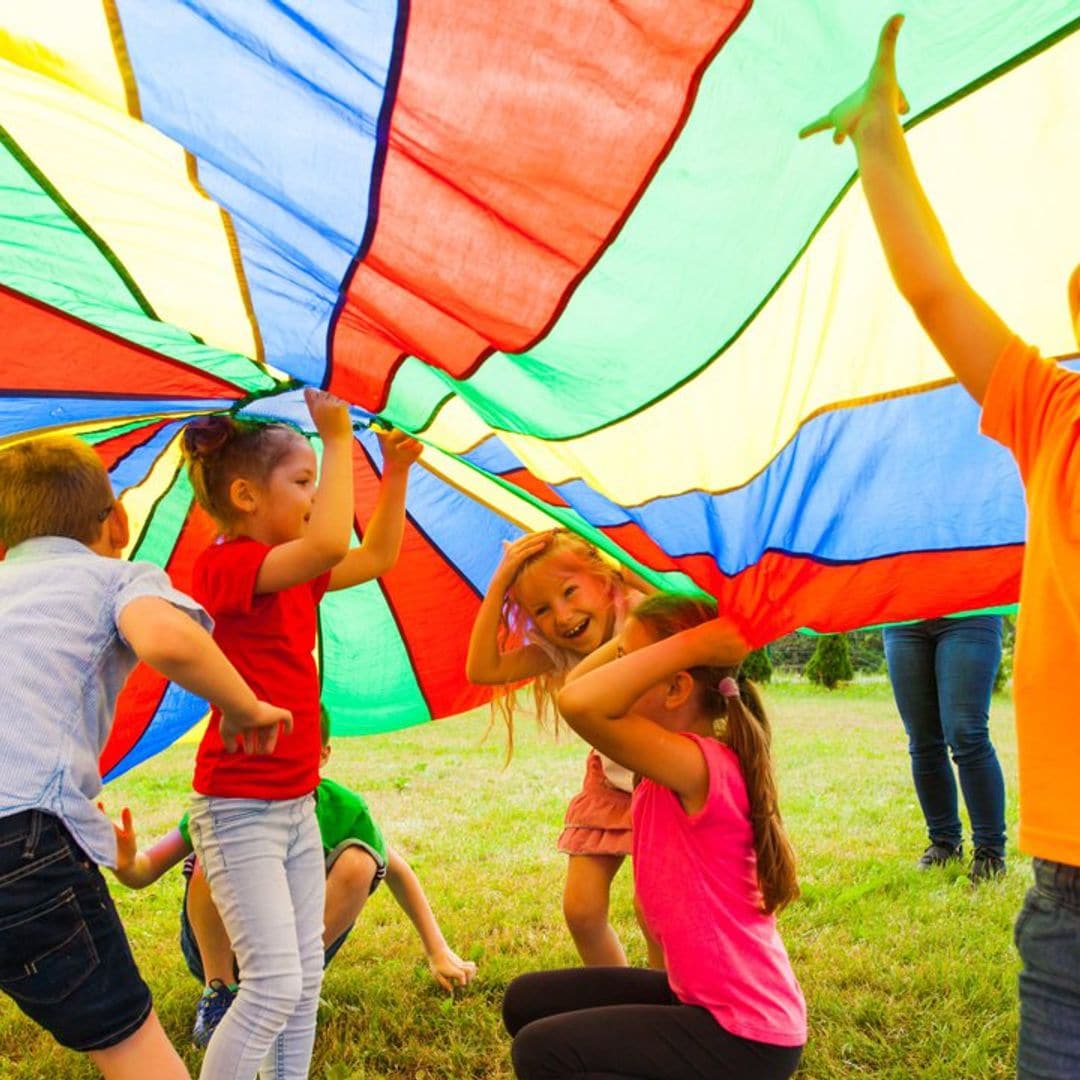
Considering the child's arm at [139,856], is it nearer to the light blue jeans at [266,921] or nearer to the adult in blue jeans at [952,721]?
the light blue jeans at [266,921]

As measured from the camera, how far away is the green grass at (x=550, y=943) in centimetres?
255

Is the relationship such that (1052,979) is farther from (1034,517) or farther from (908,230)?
(908,230)

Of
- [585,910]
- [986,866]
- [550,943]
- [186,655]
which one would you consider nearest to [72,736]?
[186,655]

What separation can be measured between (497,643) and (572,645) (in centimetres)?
19

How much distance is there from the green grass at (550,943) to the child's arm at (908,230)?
1710 millimetres

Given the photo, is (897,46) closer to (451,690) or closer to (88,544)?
(88,544)

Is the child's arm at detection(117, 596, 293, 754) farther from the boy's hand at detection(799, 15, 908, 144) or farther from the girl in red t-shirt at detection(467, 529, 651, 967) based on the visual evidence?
the boy's hand at detection(799, 15, 908, 144)

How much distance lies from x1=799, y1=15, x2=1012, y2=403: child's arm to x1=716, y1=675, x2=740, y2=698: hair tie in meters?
0.76

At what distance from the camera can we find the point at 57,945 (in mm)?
1750

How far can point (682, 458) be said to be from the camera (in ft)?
6.08

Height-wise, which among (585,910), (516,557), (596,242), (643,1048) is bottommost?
(585,910)

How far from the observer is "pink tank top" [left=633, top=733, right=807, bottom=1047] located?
5.93 ft

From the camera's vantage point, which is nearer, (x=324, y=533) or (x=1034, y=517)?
(x=1034, y=517)

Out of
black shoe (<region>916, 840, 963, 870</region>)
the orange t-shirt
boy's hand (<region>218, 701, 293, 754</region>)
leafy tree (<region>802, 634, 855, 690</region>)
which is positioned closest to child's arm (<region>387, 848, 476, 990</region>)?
boy's hand (<region>218, 701, 293, 754</region>)
